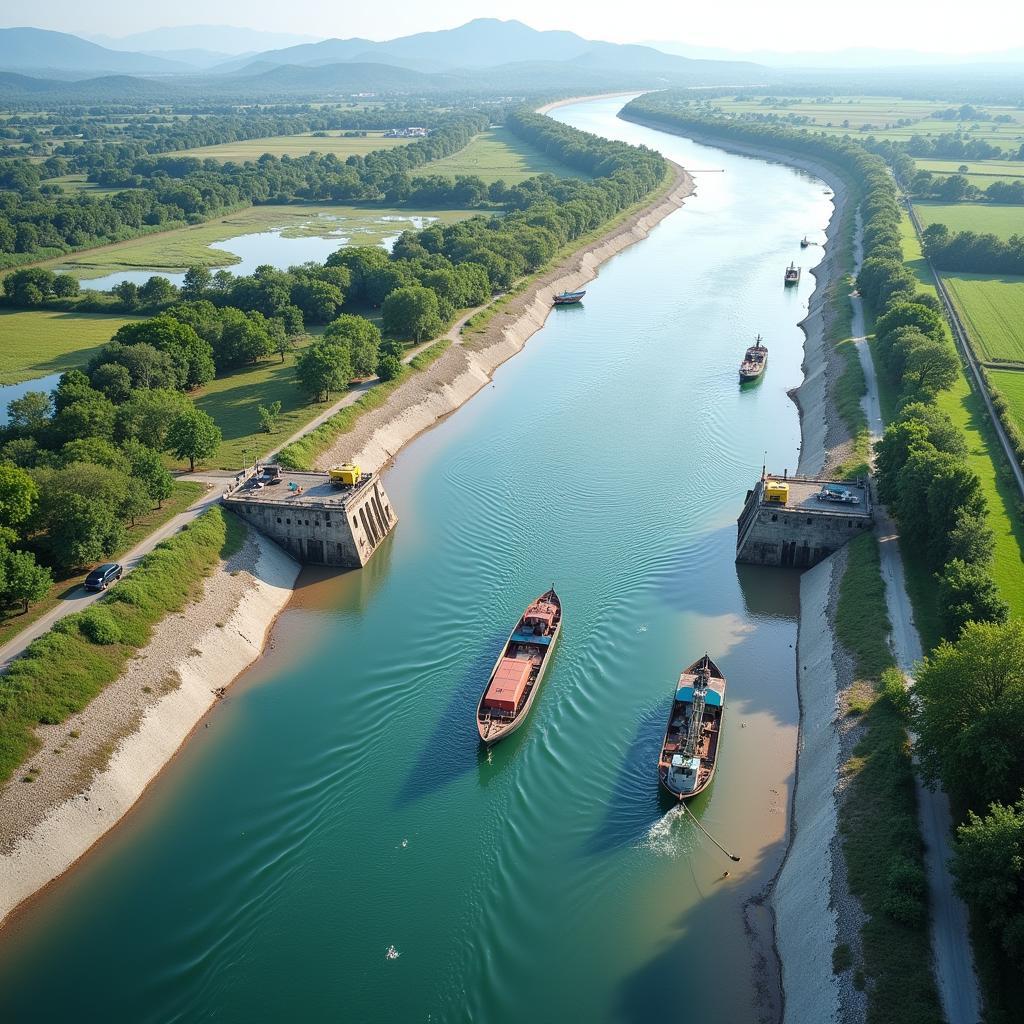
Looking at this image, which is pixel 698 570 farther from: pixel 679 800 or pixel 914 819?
pixel 914 819

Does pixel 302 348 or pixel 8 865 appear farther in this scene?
pixel 302 348

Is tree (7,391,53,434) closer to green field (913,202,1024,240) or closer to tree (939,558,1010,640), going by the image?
tree (939,558,1010,640)

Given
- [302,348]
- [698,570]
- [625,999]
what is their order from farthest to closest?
[302,348] < [698,570] < [625,999]

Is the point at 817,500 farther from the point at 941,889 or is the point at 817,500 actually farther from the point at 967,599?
the point at 941,889

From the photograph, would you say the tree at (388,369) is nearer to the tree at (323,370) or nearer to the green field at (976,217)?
the tree at (323,370)

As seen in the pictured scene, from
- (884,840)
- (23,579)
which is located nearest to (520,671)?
(884,840)

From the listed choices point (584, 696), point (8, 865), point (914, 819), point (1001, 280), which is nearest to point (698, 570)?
point (584, 696)
